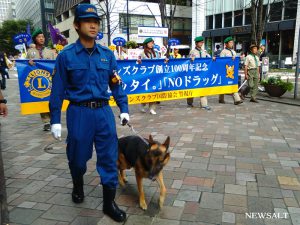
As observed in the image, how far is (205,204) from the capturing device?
355 centimetres

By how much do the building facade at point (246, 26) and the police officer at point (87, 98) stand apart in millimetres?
25638

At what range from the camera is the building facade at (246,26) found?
30.6 meters

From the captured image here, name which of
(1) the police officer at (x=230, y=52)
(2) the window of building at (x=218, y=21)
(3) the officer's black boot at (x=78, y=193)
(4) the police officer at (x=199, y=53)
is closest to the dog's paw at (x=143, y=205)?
(3) the officer's black boot at (x=78, y=193)

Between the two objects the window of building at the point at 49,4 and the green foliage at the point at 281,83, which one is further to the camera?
the window of building at the point at 49,4

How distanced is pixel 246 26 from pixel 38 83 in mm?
33194

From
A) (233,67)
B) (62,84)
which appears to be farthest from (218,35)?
(62,84)

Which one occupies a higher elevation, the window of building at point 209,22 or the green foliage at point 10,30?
the green foliage at point 10,30

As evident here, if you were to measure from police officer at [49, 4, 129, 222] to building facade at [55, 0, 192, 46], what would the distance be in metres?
32.3

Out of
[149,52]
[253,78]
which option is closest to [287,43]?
[253,78]

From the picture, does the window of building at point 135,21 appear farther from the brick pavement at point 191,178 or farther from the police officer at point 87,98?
the police officer at point 87,98

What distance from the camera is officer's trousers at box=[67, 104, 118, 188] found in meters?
3.07

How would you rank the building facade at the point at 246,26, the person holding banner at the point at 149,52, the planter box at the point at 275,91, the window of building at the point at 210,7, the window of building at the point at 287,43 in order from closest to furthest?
the person holding banner at the point at 149,52 → the planter box at the point at 275,91 → the building facade at the point at 246,26 → the window of building at the point at 287,43 → the window of building at the point at 210,7

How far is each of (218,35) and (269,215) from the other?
1560 inches

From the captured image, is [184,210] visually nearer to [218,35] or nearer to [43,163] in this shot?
[43,163]
